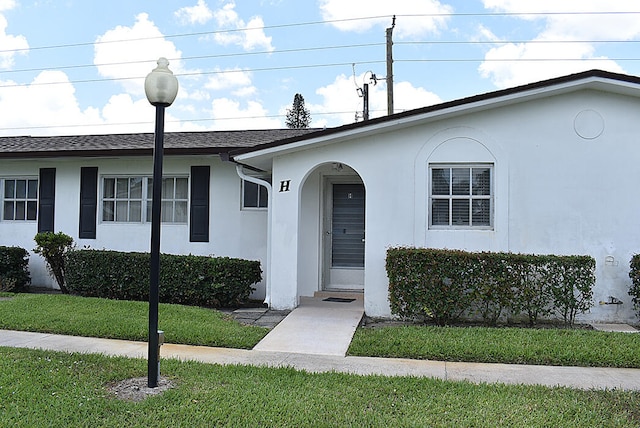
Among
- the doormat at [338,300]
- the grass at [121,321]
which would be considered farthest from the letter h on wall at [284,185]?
the grass at [121,321]

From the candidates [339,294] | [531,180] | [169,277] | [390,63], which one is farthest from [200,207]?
[390,63]

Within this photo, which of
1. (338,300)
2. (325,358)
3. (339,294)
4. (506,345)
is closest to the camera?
(325,358)

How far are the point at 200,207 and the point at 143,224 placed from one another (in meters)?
1.36

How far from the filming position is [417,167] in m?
8.21

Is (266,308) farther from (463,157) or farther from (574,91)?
(574,91)

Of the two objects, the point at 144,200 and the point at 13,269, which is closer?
the point at 13,269

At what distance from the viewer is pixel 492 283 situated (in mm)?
7402

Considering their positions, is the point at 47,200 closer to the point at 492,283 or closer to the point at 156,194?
the point at 156,194

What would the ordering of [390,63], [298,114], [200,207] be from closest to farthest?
[200,207], [390,63], [298,114]

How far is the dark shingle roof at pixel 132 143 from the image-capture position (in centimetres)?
1021

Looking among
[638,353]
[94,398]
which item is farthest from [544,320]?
[94,398]

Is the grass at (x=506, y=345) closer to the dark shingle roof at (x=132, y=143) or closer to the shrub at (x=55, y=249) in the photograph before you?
the dark shingle roof at (x=132, y=143)

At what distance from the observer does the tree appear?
47688 mm

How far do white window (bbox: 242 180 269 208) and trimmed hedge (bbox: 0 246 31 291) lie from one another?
4.91 meters
